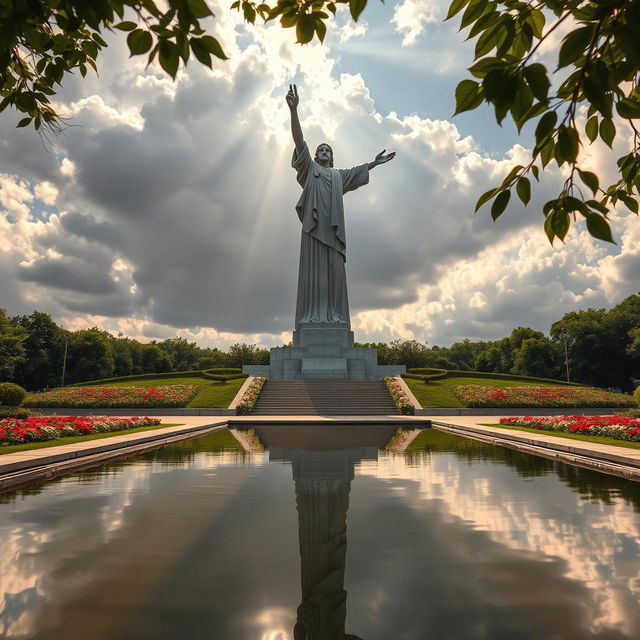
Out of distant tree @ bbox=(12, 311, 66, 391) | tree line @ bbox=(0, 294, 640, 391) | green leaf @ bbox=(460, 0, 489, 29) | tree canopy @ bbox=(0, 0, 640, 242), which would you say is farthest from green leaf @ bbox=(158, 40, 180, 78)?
distant tree @ bbox=(12, 311, 66, 391)

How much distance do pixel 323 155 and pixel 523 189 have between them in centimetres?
3730

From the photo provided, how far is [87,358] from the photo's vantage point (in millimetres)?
65688

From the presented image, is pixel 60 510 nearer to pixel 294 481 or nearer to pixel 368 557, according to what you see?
pixel 294 481

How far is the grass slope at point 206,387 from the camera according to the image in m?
27.9

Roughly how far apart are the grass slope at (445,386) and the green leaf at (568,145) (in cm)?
2604

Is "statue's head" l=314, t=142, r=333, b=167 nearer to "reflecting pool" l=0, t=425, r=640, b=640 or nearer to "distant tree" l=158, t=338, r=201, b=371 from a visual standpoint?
"reflecting pool" l=0, t=425, r=640, b=640

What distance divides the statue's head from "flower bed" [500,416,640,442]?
83.8 ft

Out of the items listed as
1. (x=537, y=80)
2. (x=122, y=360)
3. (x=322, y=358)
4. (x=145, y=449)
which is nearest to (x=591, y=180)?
(x=537, y=80)

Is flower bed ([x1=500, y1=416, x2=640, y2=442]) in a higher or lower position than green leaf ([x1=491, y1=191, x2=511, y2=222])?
lower

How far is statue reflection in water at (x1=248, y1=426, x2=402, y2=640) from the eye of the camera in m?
3.19

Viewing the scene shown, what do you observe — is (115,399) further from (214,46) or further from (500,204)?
(500,204)

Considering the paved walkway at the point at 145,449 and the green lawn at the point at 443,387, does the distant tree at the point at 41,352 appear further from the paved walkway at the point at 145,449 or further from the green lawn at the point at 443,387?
the paved walkway at the point at 145,449

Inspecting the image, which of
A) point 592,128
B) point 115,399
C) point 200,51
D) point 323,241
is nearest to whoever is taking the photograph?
point 200,51

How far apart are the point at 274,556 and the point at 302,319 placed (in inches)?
1264
